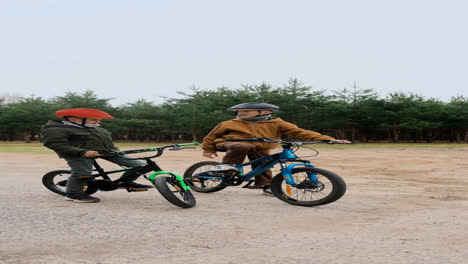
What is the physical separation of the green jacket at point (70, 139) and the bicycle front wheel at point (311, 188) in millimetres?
2432

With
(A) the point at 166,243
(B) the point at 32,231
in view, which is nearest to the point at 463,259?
(A) the point at 166,243

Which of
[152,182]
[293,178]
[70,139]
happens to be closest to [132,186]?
[152,182]

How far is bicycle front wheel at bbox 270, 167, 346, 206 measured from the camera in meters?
5.12

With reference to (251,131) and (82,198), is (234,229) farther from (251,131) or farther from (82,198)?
(82,198)

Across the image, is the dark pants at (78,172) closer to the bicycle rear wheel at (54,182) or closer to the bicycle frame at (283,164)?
the bicycle rear wheel at (54,182)

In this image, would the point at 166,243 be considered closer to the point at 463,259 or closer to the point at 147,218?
the point at 147,218

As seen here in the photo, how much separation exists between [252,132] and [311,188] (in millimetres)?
1168

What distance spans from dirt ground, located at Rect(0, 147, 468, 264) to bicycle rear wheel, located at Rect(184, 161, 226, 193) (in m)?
0.15

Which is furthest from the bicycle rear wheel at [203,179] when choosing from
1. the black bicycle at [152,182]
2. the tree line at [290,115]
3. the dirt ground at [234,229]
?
the tree line at [290,115]

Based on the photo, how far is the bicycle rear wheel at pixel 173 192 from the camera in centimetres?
509

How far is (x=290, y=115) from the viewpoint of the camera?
1484 inches

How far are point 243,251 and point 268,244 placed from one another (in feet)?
0.96

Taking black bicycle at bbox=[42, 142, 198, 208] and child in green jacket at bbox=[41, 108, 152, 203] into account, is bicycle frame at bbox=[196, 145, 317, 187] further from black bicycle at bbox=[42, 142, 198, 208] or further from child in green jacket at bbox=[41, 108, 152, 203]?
child in green jacket at bbox=[41, 108, 152, 203]

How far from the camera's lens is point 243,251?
134 inches
